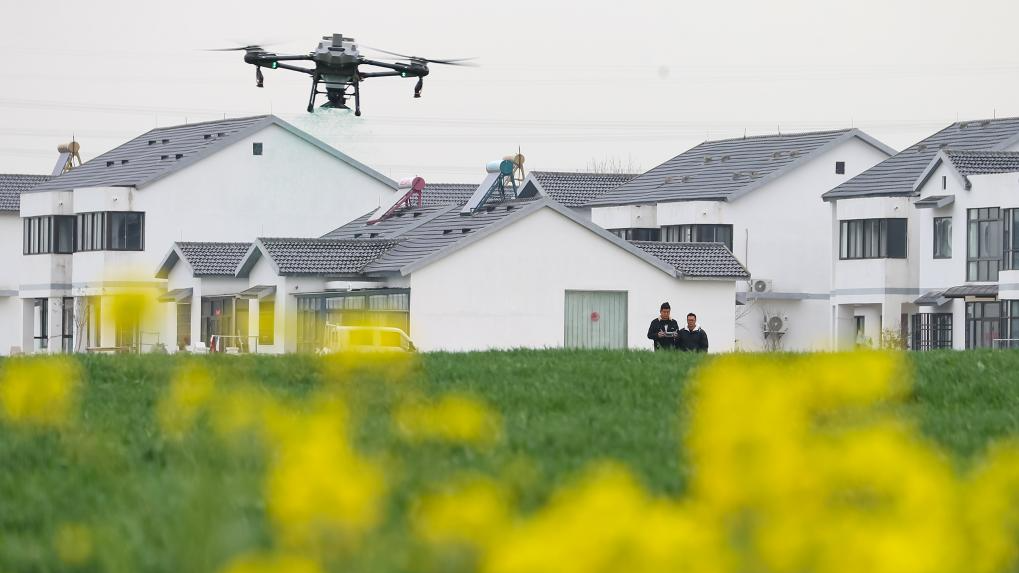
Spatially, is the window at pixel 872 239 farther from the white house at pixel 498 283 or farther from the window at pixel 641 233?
the white house at pixel 498 283

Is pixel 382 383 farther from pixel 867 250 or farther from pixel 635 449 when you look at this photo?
pixel 867 250

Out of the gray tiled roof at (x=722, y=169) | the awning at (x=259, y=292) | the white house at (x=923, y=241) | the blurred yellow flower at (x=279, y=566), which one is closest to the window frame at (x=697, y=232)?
the gray tiled roof at (x=722, y=169)

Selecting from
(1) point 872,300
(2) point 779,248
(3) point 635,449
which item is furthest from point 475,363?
(2) point 779,248

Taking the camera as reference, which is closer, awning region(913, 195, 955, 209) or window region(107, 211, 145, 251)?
awning region(913, 195, 955, 209)

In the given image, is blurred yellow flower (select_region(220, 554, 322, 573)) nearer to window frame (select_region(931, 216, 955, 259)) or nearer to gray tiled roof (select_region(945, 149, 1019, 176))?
gray tiled roof (select_region(945, 149, 1019, 176))

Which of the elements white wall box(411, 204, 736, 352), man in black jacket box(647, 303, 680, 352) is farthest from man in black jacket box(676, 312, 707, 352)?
white wall box(411, 204, 736, 352)
